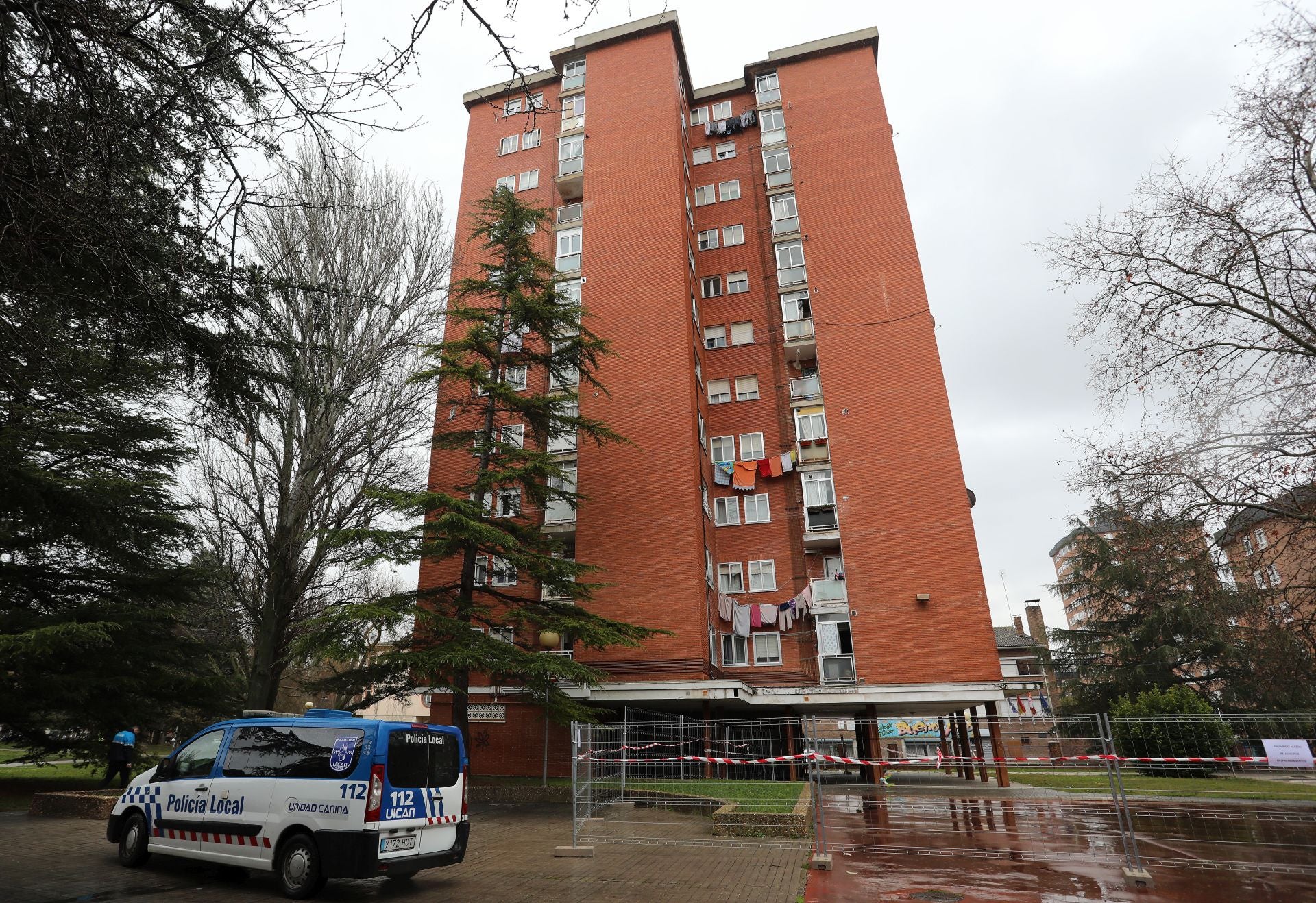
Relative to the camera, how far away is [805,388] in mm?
25609

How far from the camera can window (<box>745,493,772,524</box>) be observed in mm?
24703

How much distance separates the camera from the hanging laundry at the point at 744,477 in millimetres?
25031

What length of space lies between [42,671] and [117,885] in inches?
337

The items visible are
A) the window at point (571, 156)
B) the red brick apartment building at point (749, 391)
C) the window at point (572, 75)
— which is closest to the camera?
the red brick apartment building at point (749, 391)

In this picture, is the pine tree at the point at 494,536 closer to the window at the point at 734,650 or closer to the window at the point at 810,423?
the window at the point at 734,650

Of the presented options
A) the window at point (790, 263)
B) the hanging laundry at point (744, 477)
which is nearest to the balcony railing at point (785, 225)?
the window at point (790, 263)

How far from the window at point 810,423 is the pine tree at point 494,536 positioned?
28.2ft

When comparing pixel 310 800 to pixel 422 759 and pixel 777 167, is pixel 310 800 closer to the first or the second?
pixel 422 759

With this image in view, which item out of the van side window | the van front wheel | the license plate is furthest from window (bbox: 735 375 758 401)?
the van front wheel

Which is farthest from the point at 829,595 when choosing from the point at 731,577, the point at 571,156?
the point at 571,156

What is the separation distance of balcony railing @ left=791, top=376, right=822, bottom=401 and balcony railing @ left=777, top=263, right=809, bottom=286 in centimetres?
383

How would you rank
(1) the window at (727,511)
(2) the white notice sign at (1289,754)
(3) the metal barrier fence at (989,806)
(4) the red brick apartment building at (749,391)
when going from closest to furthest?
(2) the white notice sign at (1289,754) → (3) the metal barrier fence at (989,806) → (4) the red brick apartment building at (749,391) → (1) the window at (727,511)

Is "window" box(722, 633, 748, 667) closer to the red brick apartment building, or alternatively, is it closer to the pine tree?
the red brick apartment building

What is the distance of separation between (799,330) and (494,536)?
601 inches
